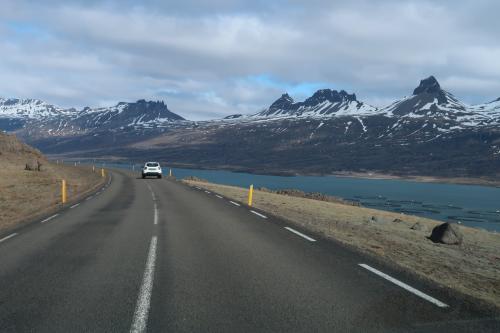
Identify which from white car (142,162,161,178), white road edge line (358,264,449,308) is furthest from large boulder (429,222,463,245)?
white car (142,162,161,178)

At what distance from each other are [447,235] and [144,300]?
12795mm

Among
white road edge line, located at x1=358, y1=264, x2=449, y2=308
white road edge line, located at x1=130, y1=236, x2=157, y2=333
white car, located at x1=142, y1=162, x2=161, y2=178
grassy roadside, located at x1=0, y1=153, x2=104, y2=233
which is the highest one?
white car, located at x1=142, y1=162, x2=161, y2=178

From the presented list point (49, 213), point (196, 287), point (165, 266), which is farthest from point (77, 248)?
point (49, 213)

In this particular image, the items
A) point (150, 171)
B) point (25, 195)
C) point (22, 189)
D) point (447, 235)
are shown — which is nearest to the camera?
point (447, 235)

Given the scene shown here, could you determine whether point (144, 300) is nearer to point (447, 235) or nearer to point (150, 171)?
point (447, 235)

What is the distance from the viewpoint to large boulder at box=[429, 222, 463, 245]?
53.9 feet

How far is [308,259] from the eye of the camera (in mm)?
10297

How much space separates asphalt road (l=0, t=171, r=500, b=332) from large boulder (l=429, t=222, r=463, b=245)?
5778 millimetres

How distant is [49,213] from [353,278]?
16.0 metres

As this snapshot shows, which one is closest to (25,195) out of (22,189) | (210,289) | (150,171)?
(22,189)

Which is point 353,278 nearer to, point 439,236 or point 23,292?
point 23,292

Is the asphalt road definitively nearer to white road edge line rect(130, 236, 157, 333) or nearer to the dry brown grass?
white road edge line rect(130, 236, 157, 333)

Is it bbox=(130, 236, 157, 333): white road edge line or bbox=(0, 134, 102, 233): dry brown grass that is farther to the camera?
bbox=(0, 134, 102, 233): dry brown grass

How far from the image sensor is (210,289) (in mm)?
7727
